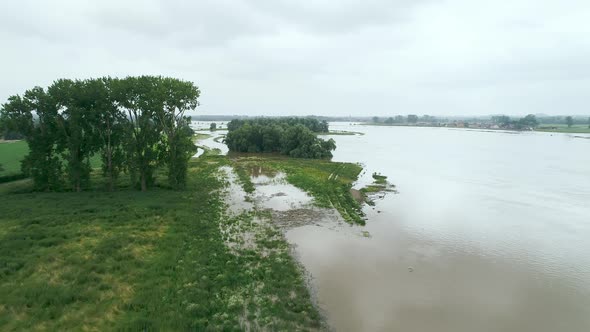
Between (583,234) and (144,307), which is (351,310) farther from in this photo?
(583,234)

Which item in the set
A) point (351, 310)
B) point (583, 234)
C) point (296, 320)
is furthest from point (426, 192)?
point (296, 320)

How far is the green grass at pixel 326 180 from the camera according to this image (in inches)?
1200

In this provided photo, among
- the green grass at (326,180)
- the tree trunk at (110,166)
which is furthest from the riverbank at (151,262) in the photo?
the tree trunk at (110,166)

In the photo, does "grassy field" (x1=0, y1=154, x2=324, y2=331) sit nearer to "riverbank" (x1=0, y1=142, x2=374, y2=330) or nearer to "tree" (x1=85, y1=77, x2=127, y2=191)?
"riverbank" (x1=0, y1=142, x2=374, y2=330)

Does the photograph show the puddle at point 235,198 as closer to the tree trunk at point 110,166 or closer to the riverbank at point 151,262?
the riverbank at point 151,262

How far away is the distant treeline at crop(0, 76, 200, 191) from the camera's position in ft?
98.3

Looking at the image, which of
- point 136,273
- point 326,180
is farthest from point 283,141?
point 136,273

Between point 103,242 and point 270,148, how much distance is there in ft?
195

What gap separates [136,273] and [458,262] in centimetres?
1872

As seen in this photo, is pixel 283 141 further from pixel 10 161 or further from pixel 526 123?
pixel 526 123

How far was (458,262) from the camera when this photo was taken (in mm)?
19328

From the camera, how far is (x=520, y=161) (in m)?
62.1

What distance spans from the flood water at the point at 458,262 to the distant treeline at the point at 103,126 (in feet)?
62.2

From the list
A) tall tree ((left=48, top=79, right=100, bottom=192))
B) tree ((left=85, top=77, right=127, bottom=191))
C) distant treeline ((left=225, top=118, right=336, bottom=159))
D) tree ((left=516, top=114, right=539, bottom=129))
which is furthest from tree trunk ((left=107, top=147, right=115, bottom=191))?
tree ((left=516, top=114, right=539, bottom=129))
